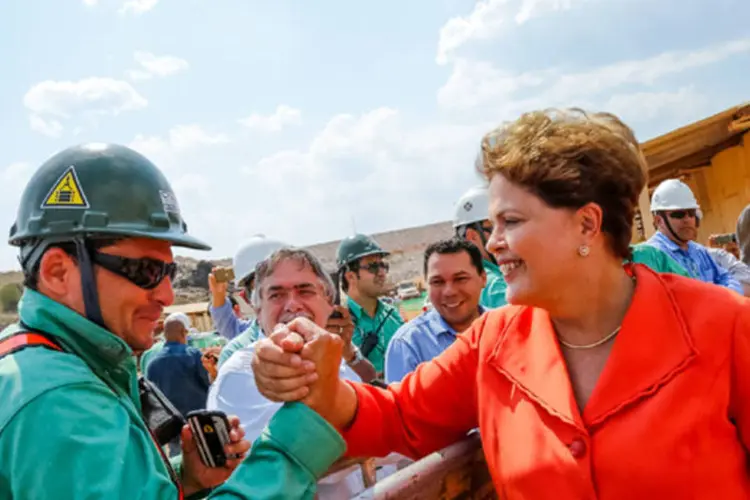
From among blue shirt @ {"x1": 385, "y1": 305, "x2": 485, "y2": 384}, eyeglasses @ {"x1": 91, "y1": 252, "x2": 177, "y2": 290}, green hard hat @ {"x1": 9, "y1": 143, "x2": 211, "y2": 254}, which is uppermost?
green hard hat @ {"x1": 9, "y1": 143, "x2": 211, "y2": 254}

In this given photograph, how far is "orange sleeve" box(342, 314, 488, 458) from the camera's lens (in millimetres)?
2100

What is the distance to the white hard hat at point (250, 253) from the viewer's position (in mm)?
5183

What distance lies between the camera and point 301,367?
1794 millimetres

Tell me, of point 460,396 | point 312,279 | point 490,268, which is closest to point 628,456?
point 460,396

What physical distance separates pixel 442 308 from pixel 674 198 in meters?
3.77

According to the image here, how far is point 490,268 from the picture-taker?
4664mm

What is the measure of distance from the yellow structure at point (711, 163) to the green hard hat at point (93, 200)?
31.8ft

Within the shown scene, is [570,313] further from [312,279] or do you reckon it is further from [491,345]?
[312,279]

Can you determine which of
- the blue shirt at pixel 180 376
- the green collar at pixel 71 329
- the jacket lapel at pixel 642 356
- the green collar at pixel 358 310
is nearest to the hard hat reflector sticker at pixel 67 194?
the green collar at pixel 71 329

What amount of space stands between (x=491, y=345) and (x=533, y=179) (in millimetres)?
578

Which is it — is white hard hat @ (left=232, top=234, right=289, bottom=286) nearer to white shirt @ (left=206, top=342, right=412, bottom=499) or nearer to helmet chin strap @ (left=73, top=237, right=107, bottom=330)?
white shirt @ (left=206, top=342, right=412, bottom=499)

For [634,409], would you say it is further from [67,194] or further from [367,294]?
[367,294]

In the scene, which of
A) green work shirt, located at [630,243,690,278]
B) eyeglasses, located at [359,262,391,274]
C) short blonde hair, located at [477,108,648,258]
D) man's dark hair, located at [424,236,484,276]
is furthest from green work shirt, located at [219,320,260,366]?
green work shirt, located at [630,243,690,278]

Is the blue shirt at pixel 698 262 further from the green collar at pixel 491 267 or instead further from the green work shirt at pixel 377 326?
the green work shirt at pixel 377 326
